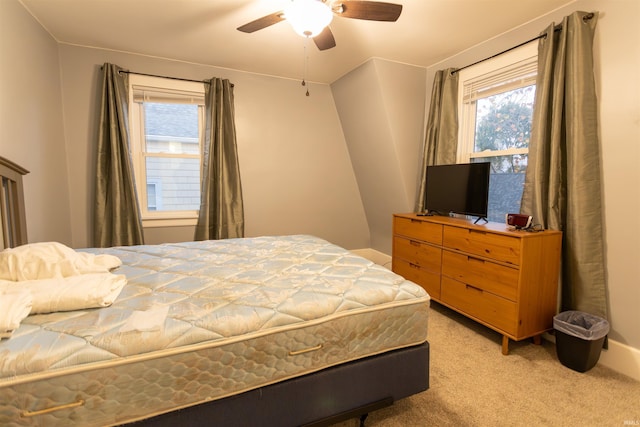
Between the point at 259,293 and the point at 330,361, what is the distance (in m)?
0.42

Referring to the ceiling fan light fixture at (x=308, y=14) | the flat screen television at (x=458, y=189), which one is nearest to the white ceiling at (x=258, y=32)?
the ceiling fan light fixture at (x=308, y=14)

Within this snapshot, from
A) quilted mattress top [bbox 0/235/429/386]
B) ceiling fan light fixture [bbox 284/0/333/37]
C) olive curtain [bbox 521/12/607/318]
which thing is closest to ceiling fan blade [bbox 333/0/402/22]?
ceiling fan light fixture [bbox 284/0/333/37]

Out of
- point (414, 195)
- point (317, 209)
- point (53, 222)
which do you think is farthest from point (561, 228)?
point (53, 222)

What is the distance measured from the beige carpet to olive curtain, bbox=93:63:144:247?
2709 mm

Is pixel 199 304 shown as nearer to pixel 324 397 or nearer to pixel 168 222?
pixel 324 397

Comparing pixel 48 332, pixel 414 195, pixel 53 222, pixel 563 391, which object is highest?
pixel 414 195

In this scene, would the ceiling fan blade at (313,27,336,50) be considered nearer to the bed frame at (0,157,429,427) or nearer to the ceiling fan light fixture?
the ceiling fan light fixture

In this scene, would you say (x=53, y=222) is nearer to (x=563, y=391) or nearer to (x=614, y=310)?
(x=563, y=391)

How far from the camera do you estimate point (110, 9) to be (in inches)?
89.0

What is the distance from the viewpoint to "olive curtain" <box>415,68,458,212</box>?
3002 mm

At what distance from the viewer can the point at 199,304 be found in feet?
4.17

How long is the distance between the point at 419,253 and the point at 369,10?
6.69ft

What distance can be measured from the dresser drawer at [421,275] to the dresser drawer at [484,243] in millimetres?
366

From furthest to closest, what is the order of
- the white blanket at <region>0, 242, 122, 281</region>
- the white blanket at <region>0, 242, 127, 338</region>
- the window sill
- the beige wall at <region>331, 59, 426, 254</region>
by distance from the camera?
the window sill → the beige wall at <region>331, 59, 426, 254</region> → the white blanket at <region>0, 242, 122, 281</region> → the white blanket at <region>0, 242, 127, 338</region>
